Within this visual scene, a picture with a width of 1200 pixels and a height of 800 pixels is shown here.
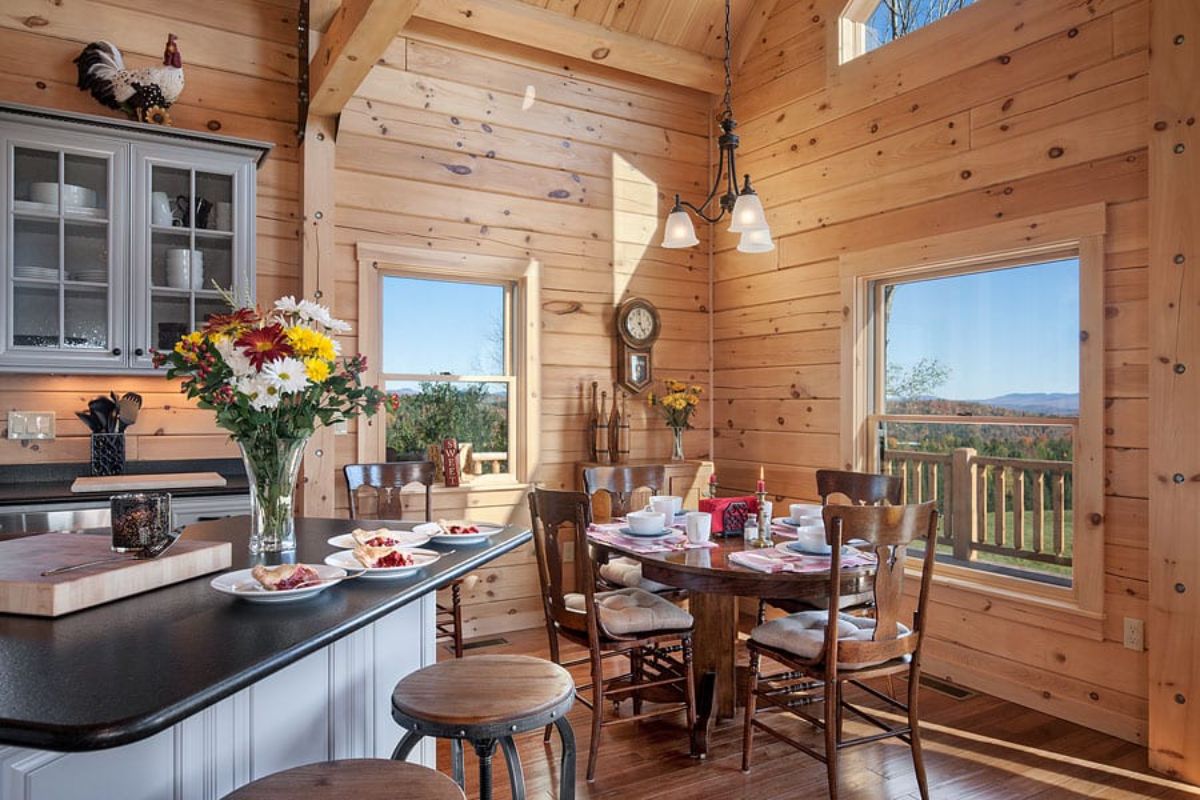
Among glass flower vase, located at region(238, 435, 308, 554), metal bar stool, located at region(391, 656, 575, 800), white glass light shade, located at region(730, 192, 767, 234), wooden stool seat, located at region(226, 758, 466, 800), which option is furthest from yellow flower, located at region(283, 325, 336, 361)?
white glass light shade, located at region(730, 192, 767, 234)

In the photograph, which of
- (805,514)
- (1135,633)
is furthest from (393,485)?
(1135,633)

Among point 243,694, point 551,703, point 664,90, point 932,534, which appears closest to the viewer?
point 243,694

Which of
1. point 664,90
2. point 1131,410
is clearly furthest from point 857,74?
point 1131,410

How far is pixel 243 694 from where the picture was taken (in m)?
1.49

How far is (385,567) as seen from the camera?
1.70 meters

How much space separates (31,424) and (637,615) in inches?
107

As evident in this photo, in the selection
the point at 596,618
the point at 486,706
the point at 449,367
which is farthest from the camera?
the point at 449,367

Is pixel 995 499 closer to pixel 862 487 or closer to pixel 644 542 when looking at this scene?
pixel 862 487

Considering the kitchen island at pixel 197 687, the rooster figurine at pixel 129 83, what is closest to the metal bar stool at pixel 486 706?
the kitchen island at pixel 197 687

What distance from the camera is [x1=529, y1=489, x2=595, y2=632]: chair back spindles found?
8.96 ft

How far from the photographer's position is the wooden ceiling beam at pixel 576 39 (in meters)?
4.27

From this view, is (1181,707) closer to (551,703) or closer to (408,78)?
(551,703)

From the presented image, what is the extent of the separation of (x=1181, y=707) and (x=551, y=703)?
2.46 metres

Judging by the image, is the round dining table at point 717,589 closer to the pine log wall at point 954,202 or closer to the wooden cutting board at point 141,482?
the pine log wall at point 954,202
